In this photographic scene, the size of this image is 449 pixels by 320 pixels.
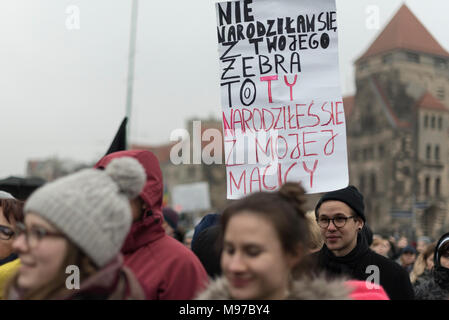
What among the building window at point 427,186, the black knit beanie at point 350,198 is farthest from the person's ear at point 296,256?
the building window at point 427,186

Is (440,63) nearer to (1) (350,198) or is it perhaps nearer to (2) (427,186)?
(2) (427,186)

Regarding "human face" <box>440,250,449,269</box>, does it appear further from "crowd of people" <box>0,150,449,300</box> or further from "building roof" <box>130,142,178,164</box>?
"building roof" <box>130,142,178,164</box>

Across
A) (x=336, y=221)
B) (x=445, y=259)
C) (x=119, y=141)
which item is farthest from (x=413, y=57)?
(x=336, y=221)

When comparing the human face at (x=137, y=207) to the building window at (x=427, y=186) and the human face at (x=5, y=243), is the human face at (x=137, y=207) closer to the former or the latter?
the human face at (x=5, y=243)

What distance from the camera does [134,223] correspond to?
9.79ft

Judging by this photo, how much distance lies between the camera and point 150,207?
301 centimetres

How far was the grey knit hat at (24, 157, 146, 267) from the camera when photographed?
7.48ft

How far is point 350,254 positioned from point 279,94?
118 centimetres

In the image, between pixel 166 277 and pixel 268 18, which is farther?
pixel 268 18

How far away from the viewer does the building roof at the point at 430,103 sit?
214 ft

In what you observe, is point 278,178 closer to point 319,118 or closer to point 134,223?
point 319,118

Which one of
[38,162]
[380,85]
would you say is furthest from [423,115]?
[38,162]

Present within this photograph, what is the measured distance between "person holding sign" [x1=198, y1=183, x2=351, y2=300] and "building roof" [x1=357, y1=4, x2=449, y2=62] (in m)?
69.4

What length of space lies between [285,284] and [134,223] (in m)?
0.87
